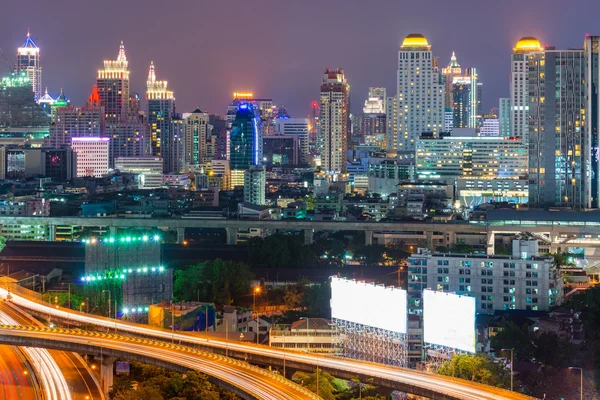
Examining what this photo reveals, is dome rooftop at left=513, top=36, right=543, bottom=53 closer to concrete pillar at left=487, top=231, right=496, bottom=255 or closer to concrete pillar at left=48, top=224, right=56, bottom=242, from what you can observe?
concrete pillar at left=487, top=231, right=496, bottom=255

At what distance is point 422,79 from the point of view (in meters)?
77.4

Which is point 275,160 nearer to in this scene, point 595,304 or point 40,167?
point 40,167

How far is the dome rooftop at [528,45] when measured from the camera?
2902 inches

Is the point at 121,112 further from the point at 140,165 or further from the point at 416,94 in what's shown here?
the point at 416,94

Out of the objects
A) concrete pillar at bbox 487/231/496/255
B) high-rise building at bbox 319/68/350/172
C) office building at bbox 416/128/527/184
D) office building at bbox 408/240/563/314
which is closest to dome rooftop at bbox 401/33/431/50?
office building at bbox 416/128/527/184

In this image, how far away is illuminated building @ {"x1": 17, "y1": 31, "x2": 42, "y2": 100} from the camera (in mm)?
114875

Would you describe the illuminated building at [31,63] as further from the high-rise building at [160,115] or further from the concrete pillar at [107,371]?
the concrete pillar at [107,371]

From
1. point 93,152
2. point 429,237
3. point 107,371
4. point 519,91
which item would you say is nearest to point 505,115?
point 519,91

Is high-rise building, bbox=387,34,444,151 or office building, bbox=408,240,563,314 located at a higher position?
high-rise building, bbox=387,34,444,151

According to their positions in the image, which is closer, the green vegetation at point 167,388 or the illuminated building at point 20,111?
the green vegetation at point 167,388

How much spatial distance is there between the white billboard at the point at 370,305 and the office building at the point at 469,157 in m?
43.0

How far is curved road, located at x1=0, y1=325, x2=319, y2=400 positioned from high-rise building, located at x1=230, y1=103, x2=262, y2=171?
208 feet

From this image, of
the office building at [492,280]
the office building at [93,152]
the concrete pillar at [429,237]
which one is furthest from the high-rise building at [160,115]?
the office building at [492,280]

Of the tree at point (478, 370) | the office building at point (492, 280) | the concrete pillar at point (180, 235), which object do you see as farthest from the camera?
the concrete pillar at point (180, 235)
